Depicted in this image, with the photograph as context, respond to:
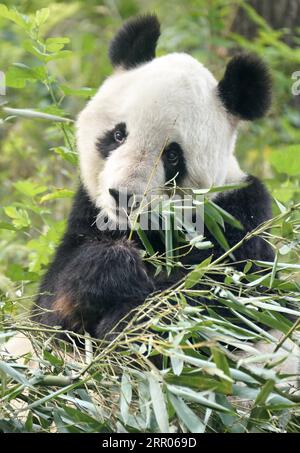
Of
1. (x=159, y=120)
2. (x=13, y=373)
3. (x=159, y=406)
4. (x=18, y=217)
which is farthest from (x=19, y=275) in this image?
(x=159, y=406)

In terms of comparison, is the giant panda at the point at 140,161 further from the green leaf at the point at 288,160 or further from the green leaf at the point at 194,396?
the green leaf at the point at 194,396

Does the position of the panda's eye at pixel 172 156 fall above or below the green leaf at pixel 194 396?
above

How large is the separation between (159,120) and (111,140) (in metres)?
0.30

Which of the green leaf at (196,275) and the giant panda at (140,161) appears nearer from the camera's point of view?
the green leaf at (196,275)

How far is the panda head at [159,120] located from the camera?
4180mm

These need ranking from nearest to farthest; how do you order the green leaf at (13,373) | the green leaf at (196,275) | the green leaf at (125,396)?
the green leaf at (125,396) → the green leaf at (13,373) → the green leaf at (196,275)

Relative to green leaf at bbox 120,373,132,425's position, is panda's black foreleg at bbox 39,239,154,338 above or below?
below

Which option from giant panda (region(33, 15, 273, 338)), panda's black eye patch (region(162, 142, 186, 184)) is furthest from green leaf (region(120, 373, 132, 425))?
panda's black eye patch (region(162, 142, 186, 184))

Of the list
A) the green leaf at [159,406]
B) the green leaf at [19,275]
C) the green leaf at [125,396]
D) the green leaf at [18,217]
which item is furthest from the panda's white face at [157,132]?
the green leaf at [159,406]

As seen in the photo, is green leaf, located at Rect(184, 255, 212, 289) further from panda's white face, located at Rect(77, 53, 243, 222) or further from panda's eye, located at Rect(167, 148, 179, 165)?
panda's eye, located at Rect(167, 148, 179, 165)

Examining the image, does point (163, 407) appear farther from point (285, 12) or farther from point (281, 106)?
point (285, 12)

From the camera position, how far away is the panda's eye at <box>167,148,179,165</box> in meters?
4.30

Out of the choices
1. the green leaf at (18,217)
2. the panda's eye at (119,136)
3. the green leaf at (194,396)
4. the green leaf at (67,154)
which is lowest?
the green leaf at (18,217)

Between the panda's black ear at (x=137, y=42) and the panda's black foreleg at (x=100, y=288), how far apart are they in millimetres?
1144
